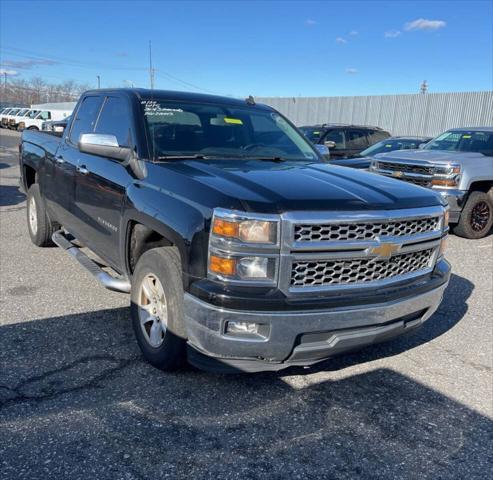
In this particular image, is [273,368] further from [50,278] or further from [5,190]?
[5,190]

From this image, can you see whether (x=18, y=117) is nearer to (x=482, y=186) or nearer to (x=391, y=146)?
(x=391, y=146)

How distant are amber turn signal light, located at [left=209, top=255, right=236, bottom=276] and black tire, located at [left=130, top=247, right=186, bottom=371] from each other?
0.35 meters

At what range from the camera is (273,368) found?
9.53 ft

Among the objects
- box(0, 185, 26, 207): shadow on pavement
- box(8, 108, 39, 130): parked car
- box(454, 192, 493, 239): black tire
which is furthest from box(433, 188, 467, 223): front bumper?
box(8, 108, 39, 130): parked car

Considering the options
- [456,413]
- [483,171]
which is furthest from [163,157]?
[483,171]

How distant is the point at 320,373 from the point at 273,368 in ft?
2.44

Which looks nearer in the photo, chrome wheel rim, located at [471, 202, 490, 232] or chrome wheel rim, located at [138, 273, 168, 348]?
chrome wheel rim, located at [138, 273, 168, 348]

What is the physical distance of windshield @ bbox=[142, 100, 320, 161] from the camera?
3.88 metres

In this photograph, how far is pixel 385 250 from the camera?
9.64 feet

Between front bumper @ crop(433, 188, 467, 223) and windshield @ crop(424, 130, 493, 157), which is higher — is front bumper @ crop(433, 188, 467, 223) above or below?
below

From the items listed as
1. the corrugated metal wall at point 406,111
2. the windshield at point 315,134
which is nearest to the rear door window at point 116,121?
the windshield at point 315,134

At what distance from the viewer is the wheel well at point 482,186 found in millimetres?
7964

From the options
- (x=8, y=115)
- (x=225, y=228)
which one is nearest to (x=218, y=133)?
(x=225, y=228)

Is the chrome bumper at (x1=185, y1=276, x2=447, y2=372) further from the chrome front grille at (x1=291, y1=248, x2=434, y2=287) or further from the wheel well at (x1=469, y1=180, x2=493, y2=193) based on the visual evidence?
the wheel well at (x1=469, y1=180, x2=493, y2=193)
